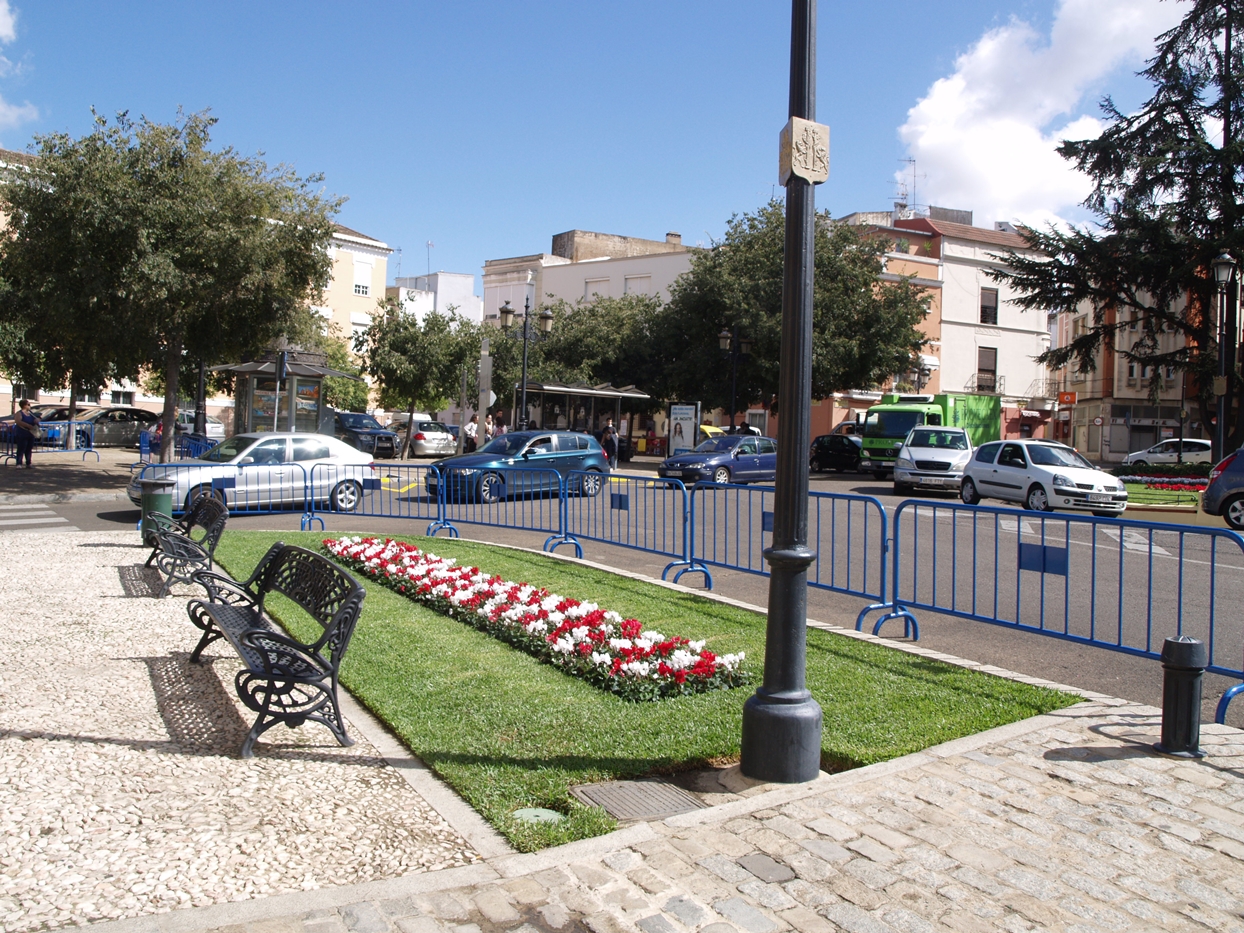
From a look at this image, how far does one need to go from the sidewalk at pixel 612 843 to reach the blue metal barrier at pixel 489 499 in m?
8.94

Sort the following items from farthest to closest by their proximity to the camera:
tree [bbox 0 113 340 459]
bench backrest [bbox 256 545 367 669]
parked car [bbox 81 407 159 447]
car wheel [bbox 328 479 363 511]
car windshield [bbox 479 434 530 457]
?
parked car [bbox 81 407 159 447] → car windshield [bbox 479 434 530 457] → tree [bbox 0 113 340 459] → car wheel [bbox 328 479 363 511] → bench backrest [bbox 256 545 367 669]

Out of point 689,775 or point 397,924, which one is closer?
point 397,924

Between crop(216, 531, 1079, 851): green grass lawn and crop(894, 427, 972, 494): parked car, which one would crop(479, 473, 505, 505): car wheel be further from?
crop(894, 427, 972, 494): parked car

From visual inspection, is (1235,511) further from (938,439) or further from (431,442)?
(431,442)

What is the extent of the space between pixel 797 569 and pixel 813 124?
6.91 ft

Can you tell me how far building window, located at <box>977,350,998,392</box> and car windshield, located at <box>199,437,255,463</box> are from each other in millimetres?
50495

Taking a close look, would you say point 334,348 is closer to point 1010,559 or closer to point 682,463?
point 682,463

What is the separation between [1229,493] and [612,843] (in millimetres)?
17355

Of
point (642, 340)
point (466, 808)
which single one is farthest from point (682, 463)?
point (466, 808)

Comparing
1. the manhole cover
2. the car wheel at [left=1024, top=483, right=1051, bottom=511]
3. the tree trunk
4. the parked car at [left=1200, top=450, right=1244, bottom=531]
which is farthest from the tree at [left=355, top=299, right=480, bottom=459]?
the manhole cover

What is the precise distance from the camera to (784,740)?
15.0 feet

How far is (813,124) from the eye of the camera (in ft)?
15.2

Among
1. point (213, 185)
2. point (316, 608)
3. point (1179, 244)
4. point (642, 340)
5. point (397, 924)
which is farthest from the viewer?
point (642, 340)

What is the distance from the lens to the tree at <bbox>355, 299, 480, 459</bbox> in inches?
1492
